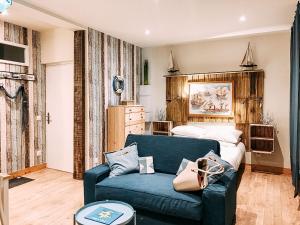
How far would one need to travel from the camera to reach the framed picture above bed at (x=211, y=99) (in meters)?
4.98

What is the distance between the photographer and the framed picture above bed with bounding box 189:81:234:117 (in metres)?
4.98

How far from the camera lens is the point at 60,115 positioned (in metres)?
4.77

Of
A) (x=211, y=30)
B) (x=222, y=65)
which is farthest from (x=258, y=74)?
(x=211, y=30)

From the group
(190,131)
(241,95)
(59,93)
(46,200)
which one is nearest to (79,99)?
(59,93)

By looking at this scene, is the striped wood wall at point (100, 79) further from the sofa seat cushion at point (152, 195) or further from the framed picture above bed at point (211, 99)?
→ the sofa seat cushion at point (152, 195)

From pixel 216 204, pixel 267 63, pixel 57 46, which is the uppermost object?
pixel 57 46

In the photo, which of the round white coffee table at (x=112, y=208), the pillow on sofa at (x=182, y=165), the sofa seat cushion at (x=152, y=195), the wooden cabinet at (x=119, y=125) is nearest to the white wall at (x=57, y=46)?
the wooden cabinet at (x=119, y=125)

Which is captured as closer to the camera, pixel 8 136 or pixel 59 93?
pixel 8 136

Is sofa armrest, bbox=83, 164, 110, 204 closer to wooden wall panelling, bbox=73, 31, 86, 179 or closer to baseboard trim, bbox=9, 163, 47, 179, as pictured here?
wooden wall panelling, bbox=73, 31, 86, 179

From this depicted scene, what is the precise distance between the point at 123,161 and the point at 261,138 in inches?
112

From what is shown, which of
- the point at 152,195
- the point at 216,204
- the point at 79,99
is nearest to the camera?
the point at 216,204

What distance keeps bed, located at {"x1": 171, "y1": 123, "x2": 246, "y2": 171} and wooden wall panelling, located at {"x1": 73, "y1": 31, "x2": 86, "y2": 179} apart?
1834 mm

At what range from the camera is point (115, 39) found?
491cm

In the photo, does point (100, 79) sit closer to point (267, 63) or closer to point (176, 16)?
point (176, 16)
